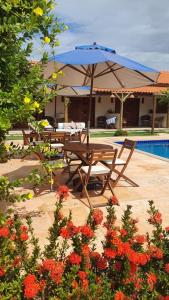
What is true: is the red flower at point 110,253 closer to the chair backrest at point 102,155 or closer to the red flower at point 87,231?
the red flower at point 87,231

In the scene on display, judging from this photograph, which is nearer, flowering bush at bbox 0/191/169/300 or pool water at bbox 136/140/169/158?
flowering bush at bbox 0/191/169/300

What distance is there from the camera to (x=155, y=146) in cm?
1638

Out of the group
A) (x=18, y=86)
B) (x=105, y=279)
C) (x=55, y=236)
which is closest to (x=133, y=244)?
(x=105, y=279)

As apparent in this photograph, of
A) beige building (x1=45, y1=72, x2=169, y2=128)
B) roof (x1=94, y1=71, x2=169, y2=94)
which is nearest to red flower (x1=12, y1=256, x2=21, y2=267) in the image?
roof (x1=94, y1=71, x2=169, y2=94)

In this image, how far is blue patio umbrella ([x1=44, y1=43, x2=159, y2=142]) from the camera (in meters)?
6.02

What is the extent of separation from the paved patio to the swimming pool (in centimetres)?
585

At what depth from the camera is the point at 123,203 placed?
5789mm

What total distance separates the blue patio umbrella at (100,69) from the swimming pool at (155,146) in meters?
6.46

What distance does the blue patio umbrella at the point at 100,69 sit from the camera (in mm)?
6020

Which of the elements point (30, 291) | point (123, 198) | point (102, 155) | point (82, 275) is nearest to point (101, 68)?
point (102, 155)

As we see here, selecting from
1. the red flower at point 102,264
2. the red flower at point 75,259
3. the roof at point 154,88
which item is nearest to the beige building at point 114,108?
the roof at point 154,88

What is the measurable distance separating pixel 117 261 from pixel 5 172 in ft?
19.8

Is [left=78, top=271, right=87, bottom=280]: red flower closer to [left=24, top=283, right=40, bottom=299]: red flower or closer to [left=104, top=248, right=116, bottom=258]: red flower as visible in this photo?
[left=104, top=248, right=116, bottom=258]: red flower

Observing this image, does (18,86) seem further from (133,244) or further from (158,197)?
(158,197)
